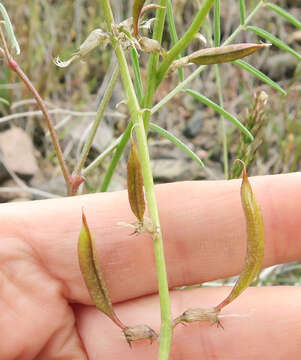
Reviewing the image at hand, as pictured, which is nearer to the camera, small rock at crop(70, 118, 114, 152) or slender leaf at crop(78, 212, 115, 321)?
slender leaf at crop(78, 212, 115, 321)

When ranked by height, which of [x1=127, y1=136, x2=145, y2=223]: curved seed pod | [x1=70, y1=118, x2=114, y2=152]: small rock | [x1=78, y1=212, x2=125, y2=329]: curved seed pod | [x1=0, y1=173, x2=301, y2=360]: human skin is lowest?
[x1=70, y1=118, x2=114, y2=152]: small rock

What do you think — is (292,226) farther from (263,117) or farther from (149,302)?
(149,302)

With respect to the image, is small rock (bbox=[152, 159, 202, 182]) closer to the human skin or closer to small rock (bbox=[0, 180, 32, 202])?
small rock (bbox=[0, 180, 32, 202])

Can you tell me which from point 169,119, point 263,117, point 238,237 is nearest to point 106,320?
point 238,237

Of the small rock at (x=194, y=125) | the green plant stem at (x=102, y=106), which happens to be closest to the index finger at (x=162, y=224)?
the green plant stem at (x=102, y=106)

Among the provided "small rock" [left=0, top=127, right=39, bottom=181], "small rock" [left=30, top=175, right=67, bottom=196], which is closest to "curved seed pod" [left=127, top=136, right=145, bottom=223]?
"small rock" [left=30, top=175, right=67, bottom=196]

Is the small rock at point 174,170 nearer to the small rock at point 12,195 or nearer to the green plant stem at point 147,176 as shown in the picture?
the small rock at point 12,195
